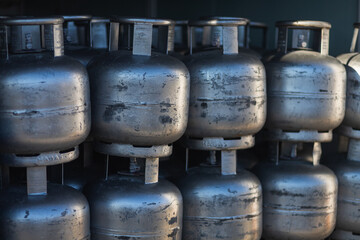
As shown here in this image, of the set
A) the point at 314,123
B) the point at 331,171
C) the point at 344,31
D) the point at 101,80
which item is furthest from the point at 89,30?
the point at 344,31

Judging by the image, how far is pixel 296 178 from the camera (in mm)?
2438

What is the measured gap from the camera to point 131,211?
199 centimetres

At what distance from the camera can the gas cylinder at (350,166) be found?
253 centimetres

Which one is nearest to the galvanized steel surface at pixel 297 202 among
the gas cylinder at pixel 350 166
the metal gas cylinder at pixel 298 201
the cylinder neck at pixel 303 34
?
the metal gas cylinder at pixel 298 201

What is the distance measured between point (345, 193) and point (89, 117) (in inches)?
47.5

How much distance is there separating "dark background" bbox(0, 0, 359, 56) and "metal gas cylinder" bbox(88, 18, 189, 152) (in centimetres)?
137

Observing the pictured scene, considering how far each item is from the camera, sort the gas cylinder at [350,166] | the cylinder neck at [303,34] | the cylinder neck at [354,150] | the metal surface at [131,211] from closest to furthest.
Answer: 1. the metal surface at [131,211]
2. the cylinder neck at [303,34]
3. the gas cylinder at [350,166]
4. the cylinder neck at [354,150]

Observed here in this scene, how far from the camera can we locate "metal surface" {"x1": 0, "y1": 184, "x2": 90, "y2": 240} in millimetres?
1772

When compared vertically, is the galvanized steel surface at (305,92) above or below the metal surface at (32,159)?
above

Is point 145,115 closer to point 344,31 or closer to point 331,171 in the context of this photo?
point 331,171

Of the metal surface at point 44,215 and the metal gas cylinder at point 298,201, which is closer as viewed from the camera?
the metal surface at point 44,215

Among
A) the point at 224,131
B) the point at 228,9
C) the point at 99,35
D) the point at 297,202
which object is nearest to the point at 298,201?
the point at 297,202

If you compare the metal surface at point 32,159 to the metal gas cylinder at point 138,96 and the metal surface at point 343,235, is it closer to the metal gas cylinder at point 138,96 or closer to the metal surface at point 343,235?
the metal gas cylinder at point 138,96

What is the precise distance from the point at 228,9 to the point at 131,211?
67.2 inches
